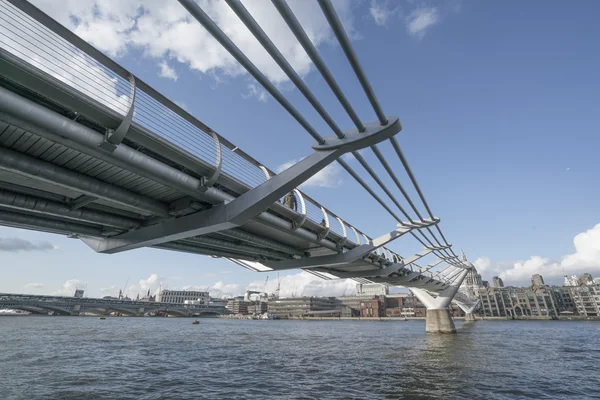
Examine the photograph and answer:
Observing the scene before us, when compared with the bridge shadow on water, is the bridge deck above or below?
above

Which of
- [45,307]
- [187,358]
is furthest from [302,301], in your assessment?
[187,358]

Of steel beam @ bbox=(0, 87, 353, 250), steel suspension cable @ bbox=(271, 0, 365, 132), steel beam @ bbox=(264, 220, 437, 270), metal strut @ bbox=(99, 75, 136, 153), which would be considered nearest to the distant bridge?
steel beam @ bbox=(264, 220, 437, 270)

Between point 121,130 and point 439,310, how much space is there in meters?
56.3

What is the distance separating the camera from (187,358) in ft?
71.7

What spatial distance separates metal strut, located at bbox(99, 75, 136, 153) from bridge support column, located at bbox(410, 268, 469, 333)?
5083 centimetres

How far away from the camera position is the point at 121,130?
24.4 feet

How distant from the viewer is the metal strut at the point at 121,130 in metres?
7.35

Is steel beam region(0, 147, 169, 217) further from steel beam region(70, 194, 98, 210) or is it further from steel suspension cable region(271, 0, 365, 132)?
steel suspension cable region(271, 0, 365, 132)

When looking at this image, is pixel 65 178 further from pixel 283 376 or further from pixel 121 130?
pixel 283 376

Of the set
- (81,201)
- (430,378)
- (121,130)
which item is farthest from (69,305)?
(121,130)

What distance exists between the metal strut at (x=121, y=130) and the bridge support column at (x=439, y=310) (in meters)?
50.8

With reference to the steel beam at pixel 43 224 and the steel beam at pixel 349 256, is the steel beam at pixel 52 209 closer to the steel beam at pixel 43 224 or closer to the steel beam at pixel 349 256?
the steel beam at pixel 43 224

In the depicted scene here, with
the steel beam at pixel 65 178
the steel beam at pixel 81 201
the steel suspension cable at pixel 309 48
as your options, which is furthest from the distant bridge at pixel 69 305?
the steel suspension cable at pixel 309 48

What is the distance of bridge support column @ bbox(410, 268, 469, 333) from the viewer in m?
50.8
